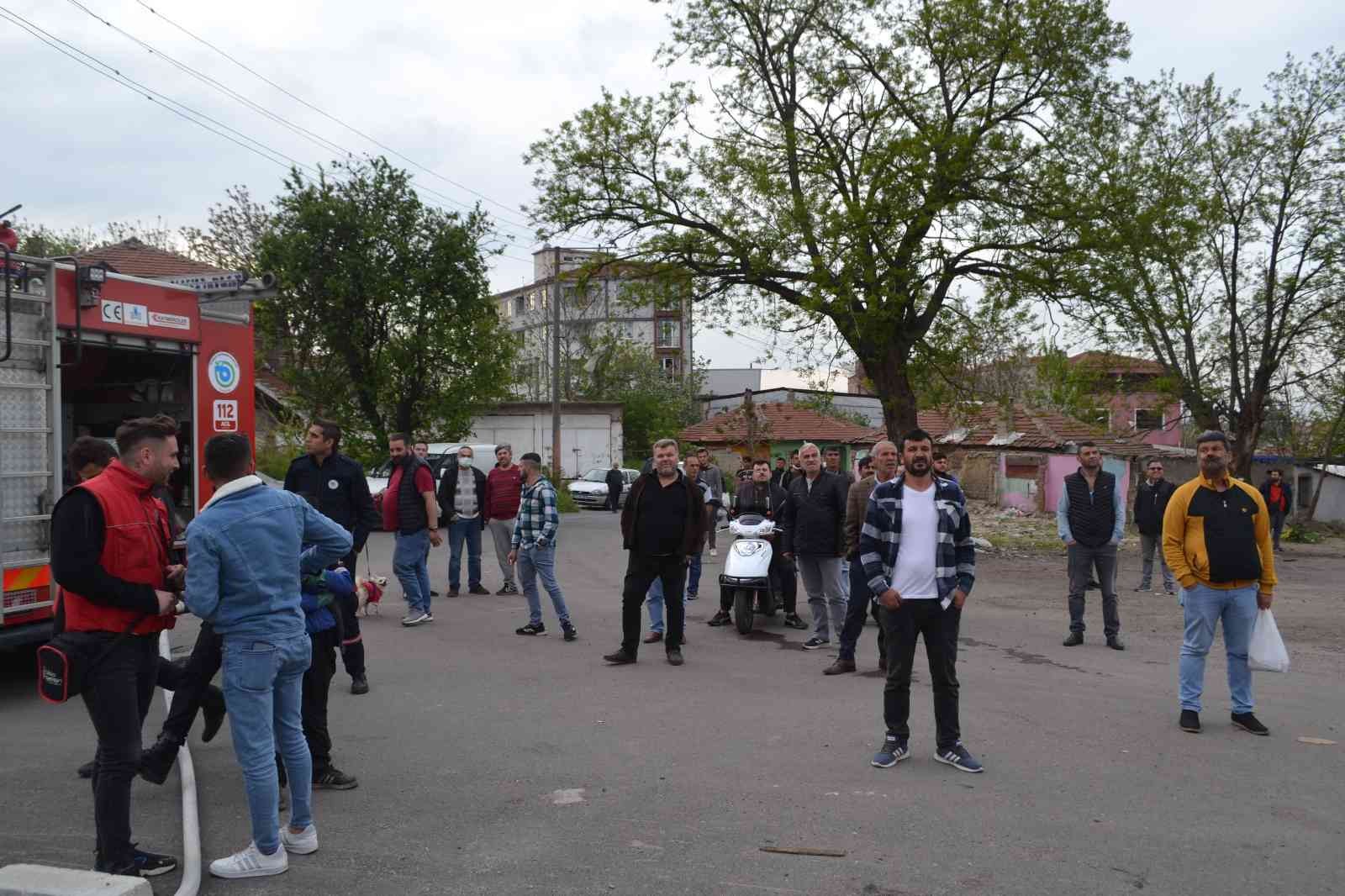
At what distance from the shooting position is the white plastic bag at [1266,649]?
6.70m

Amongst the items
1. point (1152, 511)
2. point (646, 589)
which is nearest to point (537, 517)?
point (646, 589)

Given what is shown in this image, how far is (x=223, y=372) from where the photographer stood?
357 inches

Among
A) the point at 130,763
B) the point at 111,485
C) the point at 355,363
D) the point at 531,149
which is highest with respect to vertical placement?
the point at 531,149

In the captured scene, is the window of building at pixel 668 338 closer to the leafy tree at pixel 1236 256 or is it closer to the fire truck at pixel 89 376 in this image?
the leafy tree at pixel 1236 256

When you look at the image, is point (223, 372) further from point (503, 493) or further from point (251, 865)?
point (251, 865)

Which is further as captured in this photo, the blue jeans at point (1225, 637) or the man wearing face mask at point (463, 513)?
the man wearing face mask at point (463, 513)

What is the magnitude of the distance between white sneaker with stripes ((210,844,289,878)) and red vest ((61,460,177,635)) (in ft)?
3.27

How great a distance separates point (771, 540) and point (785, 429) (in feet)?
144

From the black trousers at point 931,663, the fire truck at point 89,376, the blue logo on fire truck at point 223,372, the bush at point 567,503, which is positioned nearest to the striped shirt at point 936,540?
the black trousers at point 931,663

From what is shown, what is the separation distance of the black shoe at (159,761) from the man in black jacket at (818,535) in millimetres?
5852

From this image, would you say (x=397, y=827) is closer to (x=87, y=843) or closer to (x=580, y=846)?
(x=580, y=846)

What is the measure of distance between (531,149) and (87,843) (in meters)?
18.5

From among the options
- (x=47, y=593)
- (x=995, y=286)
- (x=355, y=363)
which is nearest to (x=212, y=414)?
(x=47, y=593)

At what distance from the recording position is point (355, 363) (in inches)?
1073
